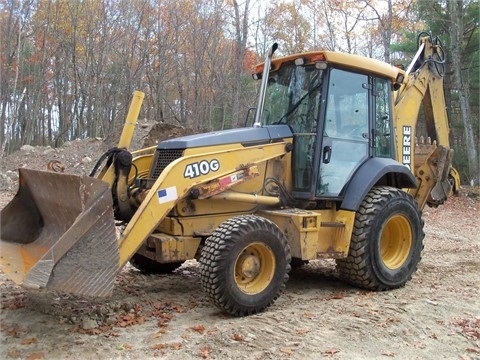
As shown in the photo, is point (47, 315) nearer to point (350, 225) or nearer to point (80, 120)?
point (350, 225)

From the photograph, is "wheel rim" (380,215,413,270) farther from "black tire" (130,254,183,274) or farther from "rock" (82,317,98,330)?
"rock" (82,317,98,330)

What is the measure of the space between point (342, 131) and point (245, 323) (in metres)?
2.45

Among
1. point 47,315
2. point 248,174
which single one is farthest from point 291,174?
point 47,315

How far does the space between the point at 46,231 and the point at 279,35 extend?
24.3 m

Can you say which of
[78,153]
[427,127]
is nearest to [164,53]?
[78,153]

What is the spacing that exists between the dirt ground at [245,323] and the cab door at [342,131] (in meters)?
1.23

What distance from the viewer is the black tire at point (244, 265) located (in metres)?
4.41

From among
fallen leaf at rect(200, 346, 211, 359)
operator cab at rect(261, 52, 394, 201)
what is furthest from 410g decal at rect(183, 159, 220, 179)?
fallen leaf at rect(200, 346, 211, 359)

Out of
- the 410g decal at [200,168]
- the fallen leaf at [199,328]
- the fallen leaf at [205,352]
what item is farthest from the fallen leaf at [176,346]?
the 410g decal at [200,168]

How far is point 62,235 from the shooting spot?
4.25 m

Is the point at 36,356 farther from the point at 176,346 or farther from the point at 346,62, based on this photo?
the point at 346,62

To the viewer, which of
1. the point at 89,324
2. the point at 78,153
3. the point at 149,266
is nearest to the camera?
the point at 89,324

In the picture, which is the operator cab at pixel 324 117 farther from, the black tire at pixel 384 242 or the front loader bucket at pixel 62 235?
the front loader bucket at pixel 62 235

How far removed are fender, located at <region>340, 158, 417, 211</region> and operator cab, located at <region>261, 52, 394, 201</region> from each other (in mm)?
69
